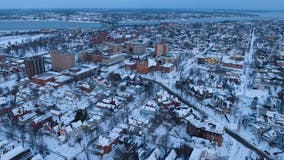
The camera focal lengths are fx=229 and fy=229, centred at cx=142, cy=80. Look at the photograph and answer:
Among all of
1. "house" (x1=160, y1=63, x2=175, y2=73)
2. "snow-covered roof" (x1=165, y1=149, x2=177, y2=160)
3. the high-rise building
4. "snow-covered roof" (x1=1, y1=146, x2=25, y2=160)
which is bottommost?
"snow-covered roof" (x1=165, y1=149, x2=177, y2=160)

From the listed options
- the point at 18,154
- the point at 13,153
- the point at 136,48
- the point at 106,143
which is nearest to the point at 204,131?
the point at 106,143

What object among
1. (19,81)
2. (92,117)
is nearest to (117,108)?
(92,117)

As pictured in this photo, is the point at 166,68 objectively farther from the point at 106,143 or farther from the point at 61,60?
the point at 106,143

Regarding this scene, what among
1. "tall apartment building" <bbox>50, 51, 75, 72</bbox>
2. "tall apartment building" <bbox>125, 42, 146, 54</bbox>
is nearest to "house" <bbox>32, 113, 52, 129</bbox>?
"tall apartment building" <bbox>50, 51, 75, 72</bbox>

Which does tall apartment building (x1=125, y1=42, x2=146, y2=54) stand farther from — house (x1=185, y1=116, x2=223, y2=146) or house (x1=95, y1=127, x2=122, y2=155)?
house (x1=95, y1=127, x2=122, y2=155)

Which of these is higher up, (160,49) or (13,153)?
(160,49)

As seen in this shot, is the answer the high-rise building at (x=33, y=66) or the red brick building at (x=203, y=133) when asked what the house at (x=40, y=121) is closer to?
the red brick building at (x=203, y=133)

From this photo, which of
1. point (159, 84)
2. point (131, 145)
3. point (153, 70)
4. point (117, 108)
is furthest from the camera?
point (153, 70)

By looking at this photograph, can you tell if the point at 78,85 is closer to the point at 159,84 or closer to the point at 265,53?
the point at 159,84
